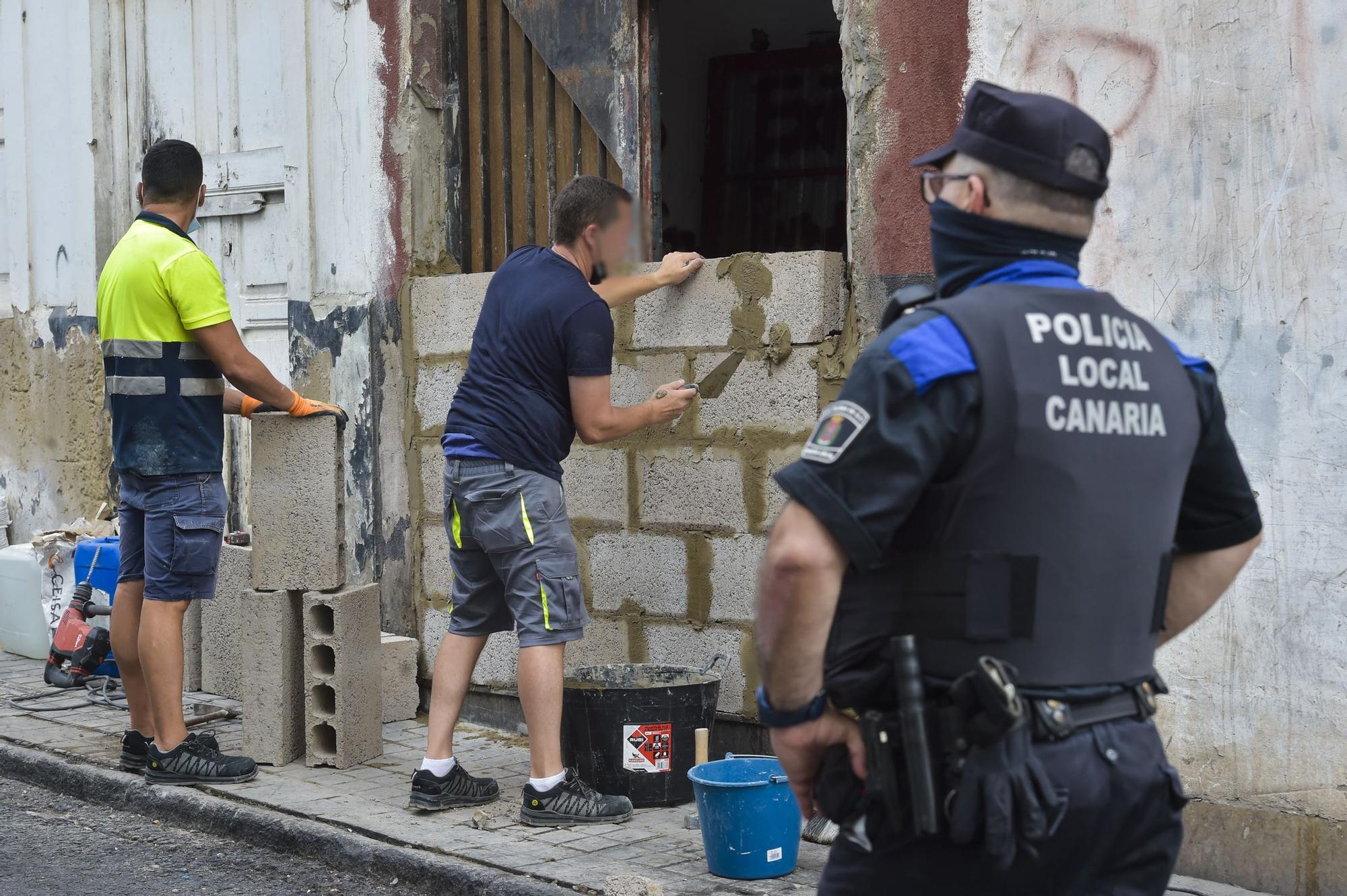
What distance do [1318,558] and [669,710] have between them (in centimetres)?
198

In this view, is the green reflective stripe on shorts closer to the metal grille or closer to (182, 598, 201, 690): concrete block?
the metal grille

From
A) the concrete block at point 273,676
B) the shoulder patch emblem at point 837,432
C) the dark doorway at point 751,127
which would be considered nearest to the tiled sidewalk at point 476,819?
the concrete block at point 273,676

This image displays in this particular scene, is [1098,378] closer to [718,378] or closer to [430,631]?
[718,378]

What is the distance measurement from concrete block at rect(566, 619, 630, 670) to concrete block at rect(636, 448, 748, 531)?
419mm

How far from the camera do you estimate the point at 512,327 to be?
15.6 ft

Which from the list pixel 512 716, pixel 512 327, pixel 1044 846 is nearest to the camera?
pixel 1044 846

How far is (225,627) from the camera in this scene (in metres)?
6.65

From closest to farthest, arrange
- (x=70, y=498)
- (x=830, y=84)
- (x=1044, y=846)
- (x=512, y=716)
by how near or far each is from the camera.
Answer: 1. (x=1044, y=846)
2. (x=512, y=716)
3. (x=70, y=498)
4. (x=830, y=84)

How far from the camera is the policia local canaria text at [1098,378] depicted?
7.04 feet

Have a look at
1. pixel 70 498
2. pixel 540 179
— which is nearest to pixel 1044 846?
pixel 540 179

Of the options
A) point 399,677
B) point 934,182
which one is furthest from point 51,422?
point 934,182

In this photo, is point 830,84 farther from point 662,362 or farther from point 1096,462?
point 1096,462

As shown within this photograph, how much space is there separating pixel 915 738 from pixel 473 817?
2.98 metres

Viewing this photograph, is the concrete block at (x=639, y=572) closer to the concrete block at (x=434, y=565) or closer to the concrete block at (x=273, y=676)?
the concrete block at (x=434, y=565)
